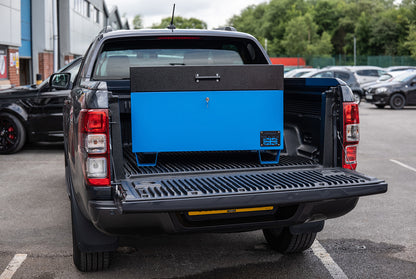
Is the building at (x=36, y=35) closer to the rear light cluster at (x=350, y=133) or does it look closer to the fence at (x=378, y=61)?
the rear light cluster at (x=350, y=133)

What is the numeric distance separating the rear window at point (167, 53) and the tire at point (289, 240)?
1.61 metres

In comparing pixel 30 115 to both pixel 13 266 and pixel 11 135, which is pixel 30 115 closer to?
pixel 11 135

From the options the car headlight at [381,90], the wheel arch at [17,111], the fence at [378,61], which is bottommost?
the wheel arch at [17,111]

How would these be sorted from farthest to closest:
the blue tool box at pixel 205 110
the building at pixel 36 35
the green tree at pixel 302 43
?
the green tree at pixel 302 43
the building at pixel 36 35
the blue tool box at pixel 205 110

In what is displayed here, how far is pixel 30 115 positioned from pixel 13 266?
6.28 metres

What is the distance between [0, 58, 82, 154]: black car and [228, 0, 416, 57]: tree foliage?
61.5m

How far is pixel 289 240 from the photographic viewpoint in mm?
4590

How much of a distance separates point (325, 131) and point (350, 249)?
1396 millimetres

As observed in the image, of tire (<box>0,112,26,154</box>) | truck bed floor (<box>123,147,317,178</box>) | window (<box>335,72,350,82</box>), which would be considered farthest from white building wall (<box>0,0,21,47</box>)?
truck bed floor (<box>123,147,317,178</box>)

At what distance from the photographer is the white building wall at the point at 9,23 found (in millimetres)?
20312

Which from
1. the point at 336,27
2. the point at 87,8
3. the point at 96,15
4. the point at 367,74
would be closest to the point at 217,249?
the point at 367,74

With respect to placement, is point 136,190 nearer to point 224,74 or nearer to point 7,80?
point 224,74

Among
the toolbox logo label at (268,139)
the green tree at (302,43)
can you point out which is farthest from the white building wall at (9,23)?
the green tree at (302,43)

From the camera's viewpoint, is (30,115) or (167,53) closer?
(167,53)
